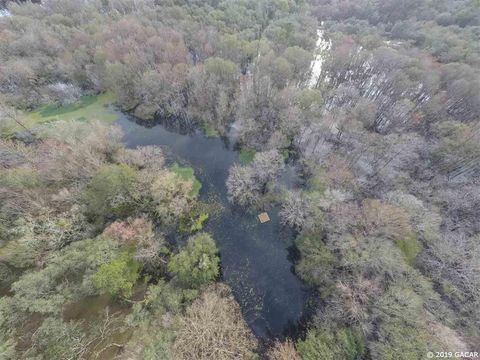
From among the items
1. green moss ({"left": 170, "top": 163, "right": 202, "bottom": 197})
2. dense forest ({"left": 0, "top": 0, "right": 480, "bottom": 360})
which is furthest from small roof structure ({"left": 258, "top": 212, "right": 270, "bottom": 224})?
green moss ({"left": 170, "top": 163, "right": 202, "bottom": 197})

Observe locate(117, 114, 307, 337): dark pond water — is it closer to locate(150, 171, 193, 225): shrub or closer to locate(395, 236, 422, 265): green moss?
locate(150, 171, 193, 225): shrub

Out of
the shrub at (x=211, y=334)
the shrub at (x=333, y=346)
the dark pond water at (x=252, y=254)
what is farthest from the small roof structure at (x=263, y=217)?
the shrub at (x=333, y=346)

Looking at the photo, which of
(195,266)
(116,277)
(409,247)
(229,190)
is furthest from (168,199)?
(409,247)

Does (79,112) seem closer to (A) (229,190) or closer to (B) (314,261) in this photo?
(A) (229,190)

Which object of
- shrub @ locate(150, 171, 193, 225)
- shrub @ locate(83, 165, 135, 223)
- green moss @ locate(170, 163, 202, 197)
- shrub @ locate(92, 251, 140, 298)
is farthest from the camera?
green moss @ locate(170, 163, 202, 197)

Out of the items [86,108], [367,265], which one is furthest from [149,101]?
[367,265]
